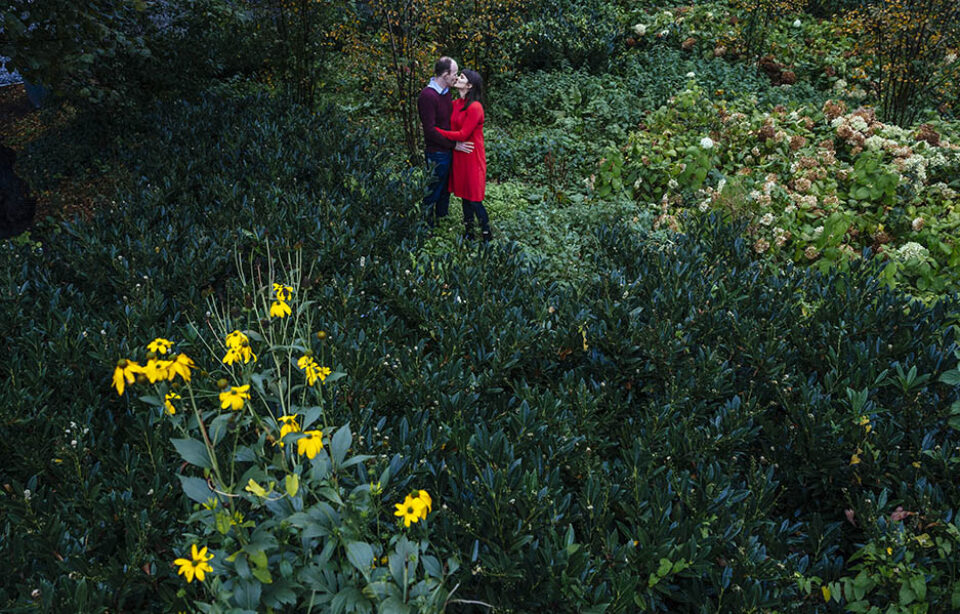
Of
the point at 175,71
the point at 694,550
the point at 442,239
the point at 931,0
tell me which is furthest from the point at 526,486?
the point at 931,0

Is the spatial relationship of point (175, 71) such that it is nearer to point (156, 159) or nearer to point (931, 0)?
point (156, 159)

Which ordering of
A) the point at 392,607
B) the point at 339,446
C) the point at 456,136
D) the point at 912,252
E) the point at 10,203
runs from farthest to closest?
1. the point at 10,203
2. the point at 456,136
3. the point at 912,252
4. the point at 339,446
5. the point at 392,607

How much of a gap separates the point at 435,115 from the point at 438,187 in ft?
2.02

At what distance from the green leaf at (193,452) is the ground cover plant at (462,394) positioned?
0.01 meters

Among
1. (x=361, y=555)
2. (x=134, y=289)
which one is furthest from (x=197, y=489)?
(x=134, y=289)

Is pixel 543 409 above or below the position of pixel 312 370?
below

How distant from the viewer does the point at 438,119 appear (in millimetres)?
5637

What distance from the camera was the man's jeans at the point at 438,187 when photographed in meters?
5.68

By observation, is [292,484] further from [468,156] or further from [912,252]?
[912,252]

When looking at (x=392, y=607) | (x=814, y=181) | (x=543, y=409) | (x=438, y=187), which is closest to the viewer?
(x=392, y=607)

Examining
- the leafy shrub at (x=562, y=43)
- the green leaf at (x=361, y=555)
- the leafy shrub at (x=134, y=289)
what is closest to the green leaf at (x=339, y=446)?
the green leaf at (x=361, y=555)

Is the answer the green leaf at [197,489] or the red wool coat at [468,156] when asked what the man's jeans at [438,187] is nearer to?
the red wool coat at [468,156]

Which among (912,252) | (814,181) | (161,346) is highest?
(161,346)

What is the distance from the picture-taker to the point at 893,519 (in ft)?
7.80
